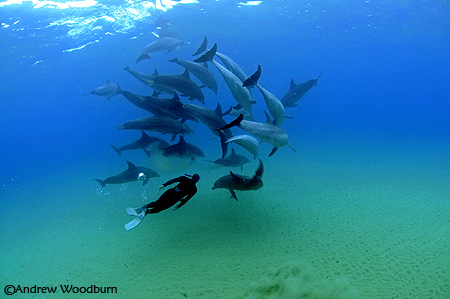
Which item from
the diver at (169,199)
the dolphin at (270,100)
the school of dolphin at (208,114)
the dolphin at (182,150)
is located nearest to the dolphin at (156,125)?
the school of dolphin at (208,114)

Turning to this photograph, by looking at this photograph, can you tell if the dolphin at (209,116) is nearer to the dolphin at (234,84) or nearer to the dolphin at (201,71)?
the dolphin at (234,84)

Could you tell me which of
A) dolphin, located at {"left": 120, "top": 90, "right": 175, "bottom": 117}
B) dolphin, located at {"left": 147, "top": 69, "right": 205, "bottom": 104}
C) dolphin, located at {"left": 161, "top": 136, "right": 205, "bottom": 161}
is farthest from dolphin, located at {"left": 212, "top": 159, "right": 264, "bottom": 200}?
dolphin, located at {"left": 147, "top": 69, "right": 205, "bottom": 104}

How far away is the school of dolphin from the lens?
580 centimetres

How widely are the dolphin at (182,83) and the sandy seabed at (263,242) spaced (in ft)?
12.9

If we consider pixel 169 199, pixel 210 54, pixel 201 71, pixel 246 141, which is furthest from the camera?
pixel 201 71

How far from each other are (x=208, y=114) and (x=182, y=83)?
1949mm

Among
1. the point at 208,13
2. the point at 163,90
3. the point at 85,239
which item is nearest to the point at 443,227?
the point at 163,90

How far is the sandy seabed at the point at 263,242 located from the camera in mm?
4648

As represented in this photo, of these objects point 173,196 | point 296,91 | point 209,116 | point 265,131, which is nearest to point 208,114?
point 209,116

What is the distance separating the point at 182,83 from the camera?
26.0ft

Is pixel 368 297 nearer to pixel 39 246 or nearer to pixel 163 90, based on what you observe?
pixel 163 90

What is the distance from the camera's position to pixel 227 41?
31516 mm

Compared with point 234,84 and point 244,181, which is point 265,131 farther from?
point 234,84

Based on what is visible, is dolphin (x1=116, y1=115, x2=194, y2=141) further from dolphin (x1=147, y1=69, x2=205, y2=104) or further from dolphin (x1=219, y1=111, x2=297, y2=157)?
dolphin (x1=219, y1=111, x2=297, y2=157)
